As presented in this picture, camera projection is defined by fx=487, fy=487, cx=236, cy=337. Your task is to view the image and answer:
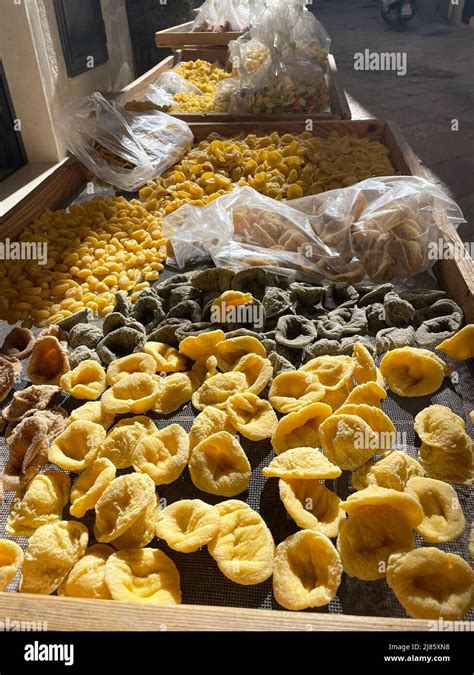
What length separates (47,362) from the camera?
5.86 feet

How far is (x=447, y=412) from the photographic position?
1417mm

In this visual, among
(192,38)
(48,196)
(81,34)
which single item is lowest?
(48,196)

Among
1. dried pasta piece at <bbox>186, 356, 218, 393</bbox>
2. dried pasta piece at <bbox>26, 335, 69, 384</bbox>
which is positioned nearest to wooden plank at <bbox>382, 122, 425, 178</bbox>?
dried pasta piece at <bbox>186, 356, 218, 393</bbox>

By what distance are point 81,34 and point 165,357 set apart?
3372 mm

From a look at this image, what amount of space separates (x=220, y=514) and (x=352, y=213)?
160 cm

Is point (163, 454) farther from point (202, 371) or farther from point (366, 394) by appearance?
point (366, 394)

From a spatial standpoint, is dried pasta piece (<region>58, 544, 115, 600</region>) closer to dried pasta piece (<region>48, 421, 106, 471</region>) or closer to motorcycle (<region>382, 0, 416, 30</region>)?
dried pasta piece (<region>48, 421, 106, 471</region>)

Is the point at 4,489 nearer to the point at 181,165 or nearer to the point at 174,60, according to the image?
the point at 181,165

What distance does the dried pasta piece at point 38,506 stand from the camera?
124 cm

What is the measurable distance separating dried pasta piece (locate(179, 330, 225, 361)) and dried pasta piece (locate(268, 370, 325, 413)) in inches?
11.2

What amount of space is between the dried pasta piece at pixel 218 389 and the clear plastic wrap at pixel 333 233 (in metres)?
0.70

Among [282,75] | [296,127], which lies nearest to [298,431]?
[296,127]

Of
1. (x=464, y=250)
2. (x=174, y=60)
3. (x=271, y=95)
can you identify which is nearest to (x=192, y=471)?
(x=464, y=250)

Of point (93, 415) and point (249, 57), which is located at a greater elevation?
point (249, 57)
